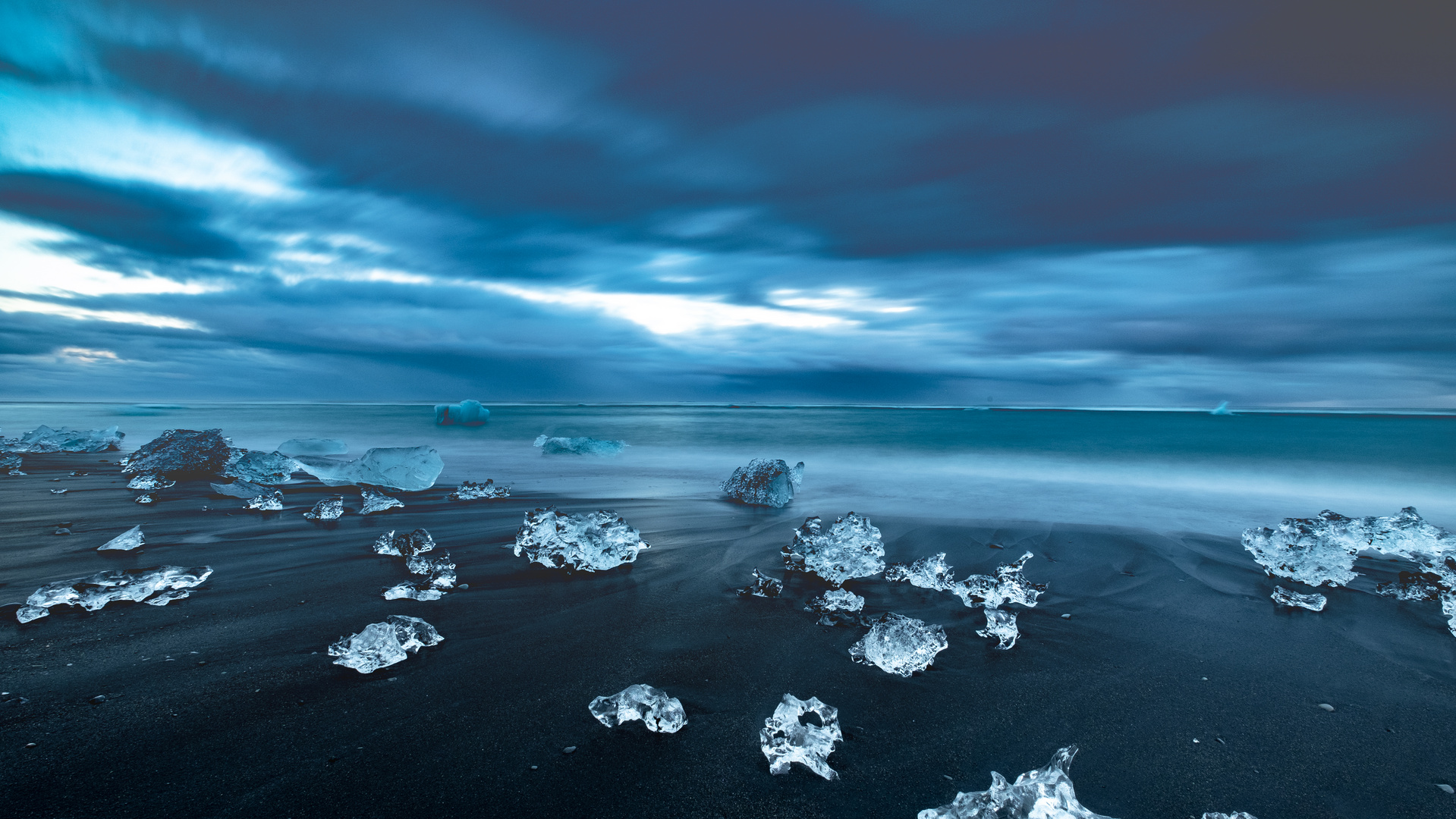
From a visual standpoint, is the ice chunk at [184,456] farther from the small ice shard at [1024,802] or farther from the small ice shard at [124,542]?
the small ice shard at [1024,802]

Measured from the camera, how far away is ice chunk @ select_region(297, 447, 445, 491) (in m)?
8.34

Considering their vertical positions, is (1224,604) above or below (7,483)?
above

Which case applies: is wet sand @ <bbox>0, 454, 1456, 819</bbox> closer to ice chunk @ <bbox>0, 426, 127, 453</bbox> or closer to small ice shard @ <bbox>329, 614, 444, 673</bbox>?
small ice shard @ <bbox>329, 614, 444, 673</bbox>

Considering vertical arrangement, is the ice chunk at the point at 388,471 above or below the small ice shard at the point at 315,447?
above

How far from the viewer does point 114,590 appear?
11.8 ft

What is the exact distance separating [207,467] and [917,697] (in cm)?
1116

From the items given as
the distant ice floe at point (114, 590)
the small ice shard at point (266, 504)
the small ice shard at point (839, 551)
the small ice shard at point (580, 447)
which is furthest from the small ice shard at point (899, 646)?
the small ice shard at point (580, 447)

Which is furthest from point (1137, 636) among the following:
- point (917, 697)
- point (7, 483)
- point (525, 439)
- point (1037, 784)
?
point (525, 439)

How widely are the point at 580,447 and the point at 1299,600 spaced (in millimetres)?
14549

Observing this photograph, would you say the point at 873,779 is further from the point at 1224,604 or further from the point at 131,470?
the point at 131,470

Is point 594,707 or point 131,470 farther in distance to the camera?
point 131,470

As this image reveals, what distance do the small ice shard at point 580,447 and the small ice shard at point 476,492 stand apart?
24.7 feet

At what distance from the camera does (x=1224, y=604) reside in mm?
4148

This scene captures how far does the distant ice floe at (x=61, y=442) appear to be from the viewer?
1322 cm
